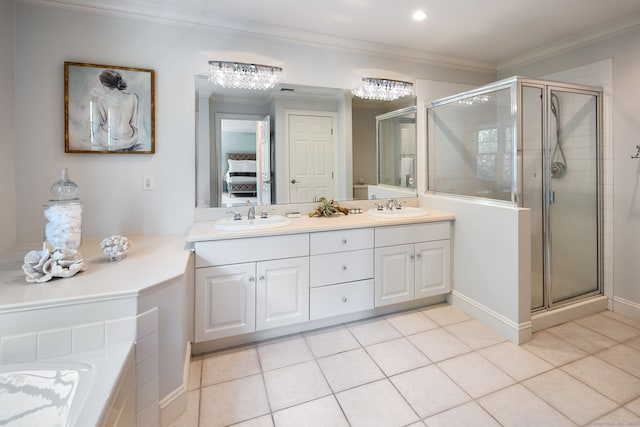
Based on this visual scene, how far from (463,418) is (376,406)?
41cm

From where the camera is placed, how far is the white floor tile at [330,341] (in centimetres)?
210

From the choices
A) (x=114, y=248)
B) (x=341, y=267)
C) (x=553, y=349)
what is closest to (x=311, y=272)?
(x=341, y=267)

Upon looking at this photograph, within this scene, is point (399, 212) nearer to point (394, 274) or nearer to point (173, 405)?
point (394, 274)

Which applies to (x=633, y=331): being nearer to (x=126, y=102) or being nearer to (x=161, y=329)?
(x=161, y=329)

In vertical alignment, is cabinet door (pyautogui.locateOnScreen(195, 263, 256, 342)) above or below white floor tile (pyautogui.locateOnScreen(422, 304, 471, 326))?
above

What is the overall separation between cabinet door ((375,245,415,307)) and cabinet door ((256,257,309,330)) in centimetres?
59

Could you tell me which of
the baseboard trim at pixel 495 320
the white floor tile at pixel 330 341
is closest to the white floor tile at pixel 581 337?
the baseboard trim at pixel 495 320

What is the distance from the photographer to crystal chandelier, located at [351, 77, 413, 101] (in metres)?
2.80

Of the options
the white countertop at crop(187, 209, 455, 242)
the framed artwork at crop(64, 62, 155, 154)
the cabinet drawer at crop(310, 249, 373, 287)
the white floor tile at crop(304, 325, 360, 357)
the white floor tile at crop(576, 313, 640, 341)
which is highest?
the framed artwork at crop(64, 62, 155, 154)

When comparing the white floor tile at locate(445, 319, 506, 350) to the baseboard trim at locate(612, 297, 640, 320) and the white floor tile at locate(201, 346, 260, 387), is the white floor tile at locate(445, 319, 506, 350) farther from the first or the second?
the white floor tile at locate(201, 346, 260, 387)

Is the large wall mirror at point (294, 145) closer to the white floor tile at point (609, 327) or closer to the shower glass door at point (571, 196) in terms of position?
the shower glass door at point (571, 196)

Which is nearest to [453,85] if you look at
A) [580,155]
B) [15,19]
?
[580,155]

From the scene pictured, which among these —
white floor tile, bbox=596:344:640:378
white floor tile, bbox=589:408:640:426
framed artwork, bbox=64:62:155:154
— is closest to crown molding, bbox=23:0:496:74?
framed artwork, bbox=64:62:155:154

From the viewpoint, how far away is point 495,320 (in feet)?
7.63
